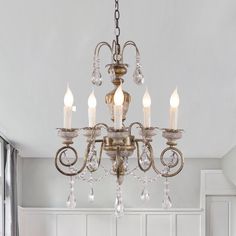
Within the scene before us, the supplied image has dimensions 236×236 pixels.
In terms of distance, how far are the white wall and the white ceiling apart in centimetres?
111

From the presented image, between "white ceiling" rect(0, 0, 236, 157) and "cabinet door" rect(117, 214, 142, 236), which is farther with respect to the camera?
"cabinet door" rect(117, 214, 142, 236)

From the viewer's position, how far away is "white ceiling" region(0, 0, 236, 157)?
4105 mm

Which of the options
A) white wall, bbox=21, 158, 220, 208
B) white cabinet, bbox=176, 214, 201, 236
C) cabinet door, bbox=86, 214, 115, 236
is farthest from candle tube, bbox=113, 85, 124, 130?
white cabinet, bbox=176, 214, 201, 236

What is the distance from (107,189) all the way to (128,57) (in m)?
2.75

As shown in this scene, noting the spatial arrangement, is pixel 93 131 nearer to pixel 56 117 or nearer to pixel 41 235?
pixel 56 117

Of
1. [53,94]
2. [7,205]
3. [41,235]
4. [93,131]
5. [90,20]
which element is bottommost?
[41,235]

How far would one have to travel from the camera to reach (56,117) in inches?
225

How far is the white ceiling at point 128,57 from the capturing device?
4.11 m

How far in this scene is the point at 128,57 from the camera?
15.2 ft

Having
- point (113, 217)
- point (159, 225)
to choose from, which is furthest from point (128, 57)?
point (159, 225)

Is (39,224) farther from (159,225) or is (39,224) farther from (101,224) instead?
(159,225)

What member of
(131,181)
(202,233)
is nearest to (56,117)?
(131,181)

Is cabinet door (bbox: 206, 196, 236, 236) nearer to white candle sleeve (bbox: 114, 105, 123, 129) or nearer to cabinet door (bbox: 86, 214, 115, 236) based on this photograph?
cabinet door (bbox: 86, 214, 115, 236)

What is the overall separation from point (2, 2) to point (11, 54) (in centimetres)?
67
